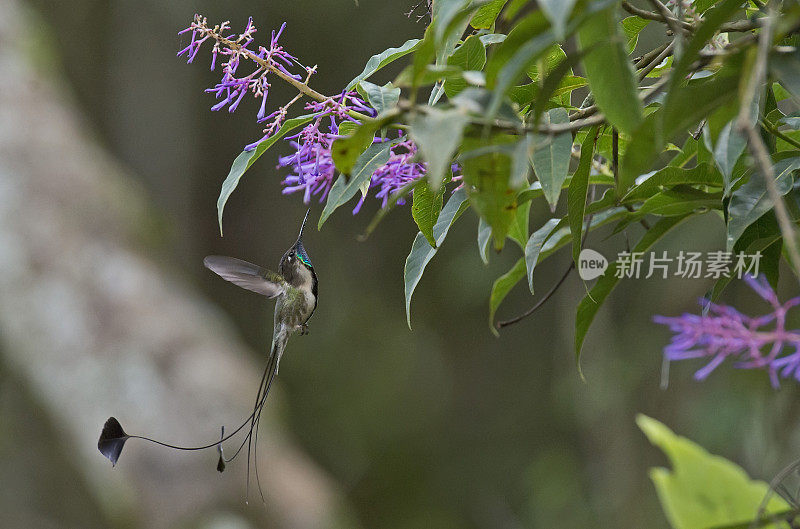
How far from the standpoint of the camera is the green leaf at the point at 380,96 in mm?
478

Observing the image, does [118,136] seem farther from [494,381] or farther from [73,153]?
[494,381]

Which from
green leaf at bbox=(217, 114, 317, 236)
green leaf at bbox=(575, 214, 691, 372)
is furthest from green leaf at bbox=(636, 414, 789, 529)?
green leaf at bbox=(217, 114, 317, 236)

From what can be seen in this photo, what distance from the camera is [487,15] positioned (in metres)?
0.53

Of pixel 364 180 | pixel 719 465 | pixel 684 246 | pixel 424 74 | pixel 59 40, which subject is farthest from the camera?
pixel 59 40

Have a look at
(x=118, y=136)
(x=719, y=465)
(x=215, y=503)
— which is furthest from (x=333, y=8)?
(x=719, y=465)

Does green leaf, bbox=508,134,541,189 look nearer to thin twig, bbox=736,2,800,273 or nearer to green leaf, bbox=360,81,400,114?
thin twig, bbox=736,2,800,273

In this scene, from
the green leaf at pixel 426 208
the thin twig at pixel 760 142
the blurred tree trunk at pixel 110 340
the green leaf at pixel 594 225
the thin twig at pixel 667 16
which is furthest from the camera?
the blurred tree trunk at pixel 110 340

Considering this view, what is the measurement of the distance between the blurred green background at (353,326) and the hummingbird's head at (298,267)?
2.12m

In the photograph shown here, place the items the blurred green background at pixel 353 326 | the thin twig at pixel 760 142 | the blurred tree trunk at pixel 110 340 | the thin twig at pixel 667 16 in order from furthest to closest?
the blurred green background at pixel 353 326, the blurred tree trunk at pixel 110 340, the thin twig at pixel 667 16, the thin twig at pixel 760 142

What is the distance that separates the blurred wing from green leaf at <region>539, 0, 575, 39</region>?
403mm

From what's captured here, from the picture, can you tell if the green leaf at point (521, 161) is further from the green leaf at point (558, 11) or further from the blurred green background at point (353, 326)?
the blurred green background at point (353, 326)

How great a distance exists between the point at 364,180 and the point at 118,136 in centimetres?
294

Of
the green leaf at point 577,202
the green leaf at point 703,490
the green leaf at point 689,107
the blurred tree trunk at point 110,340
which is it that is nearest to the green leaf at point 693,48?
the green leaf at point 689,107

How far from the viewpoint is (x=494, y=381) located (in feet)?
10.9
